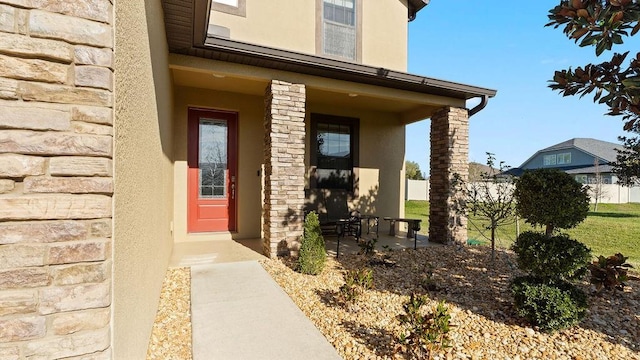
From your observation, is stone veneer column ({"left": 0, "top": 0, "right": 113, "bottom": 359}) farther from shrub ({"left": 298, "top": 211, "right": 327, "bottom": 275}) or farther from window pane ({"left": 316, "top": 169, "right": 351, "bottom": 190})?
window pane ({"left": 316, "top": 169, "right": 351, "bottom": 190})

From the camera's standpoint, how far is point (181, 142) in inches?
239

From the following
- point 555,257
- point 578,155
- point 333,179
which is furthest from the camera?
point 578,155

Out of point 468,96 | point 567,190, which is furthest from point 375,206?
point 567,190

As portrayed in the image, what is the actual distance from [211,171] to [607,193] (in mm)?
27777

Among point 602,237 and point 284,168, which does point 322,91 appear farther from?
point 602,237

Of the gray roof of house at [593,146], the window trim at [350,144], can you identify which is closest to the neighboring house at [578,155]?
the gray roof of house at [593,146]

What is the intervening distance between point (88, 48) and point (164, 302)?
10.3ft

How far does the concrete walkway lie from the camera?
2.52m

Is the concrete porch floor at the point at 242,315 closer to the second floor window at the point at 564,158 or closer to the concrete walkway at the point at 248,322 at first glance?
the concrete walkway at the point at 248,322

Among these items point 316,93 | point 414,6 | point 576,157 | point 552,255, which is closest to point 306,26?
point 316,93

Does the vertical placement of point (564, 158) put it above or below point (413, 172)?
above

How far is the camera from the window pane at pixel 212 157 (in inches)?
251

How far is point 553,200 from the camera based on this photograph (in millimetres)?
3268

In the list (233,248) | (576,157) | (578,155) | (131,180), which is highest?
(578,155)
